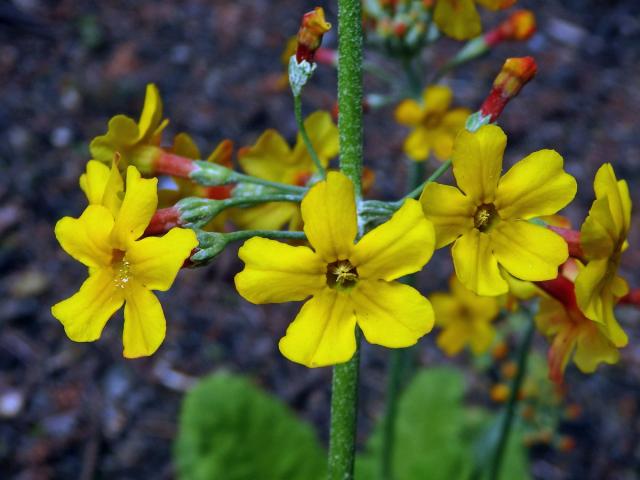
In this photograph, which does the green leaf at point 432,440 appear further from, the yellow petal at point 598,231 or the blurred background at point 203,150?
the yellow petal at point 598,231

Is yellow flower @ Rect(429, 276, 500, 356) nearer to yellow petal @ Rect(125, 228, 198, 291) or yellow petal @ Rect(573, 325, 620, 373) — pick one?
yellow petal @ Rect(573, 325, 620, 373)

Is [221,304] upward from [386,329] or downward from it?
upward

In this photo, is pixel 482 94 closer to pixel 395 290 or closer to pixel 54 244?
pixel 54 244

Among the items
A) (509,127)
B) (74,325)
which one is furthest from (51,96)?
(74,325)

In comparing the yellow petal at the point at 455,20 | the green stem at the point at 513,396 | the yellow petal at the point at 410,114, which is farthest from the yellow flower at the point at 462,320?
the yellow petal at the point at 455,20

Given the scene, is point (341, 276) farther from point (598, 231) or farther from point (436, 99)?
point (436, 99)

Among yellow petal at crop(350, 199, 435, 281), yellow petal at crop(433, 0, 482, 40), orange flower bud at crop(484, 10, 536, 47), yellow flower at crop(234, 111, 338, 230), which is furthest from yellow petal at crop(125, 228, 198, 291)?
orange flower bud at crop(484, 10, 536, 47)

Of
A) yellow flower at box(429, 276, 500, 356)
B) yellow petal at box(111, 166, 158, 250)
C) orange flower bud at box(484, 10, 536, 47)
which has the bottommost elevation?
yellow petal at box(111, 166, 158, 250)
